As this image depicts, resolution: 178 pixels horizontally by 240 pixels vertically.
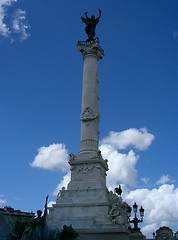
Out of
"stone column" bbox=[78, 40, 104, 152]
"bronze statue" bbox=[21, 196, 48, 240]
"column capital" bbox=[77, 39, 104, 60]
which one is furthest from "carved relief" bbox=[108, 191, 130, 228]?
"column capital" bbox=[77, 39, 104, 60]


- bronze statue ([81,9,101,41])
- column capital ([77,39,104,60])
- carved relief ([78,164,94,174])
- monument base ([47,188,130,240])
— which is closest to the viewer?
monument base ([47,188,130,240])

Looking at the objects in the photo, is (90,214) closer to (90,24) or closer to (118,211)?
(118,211)

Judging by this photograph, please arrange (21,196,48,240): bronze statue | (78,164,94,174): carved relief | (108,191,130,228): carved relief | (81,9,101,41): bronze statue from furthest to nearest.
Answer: (81,9,101,41): bronze statue, (78,164,94,174): carved relief, (108,191,130,228): carved relief, (21,196,48,240): bronze statue

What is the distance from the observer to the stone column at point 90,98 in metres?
30.7

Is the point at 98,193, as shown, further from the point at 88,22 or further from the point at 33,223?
the point at 88,22

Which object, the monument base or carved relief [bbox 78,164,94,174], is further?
carved relief [bbox 78,164,94,174]

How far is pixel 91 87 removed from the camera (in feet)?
106

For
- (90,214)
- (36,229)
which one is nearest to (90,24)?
(90,214)

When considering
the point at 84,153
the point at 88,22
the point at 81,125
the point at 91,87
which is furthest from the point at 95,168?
the point at 88,22

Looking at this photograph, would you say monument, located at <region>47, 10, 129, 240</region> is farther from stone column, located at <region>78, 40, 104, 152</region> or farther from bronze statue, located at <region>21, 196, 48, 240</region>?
bronze statue, located at <region>21, 196, 48, 240</region>

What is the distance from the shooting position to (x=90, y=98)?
32031 mm

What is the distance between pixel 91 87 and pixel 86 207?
11106 millimetres

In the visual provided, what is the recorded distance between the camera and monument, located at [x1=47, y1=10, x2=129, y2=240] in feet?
83.1

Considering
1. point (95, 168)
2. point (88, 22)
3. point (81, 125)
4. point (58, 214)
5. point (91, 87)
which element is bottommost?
point (58, 214)
